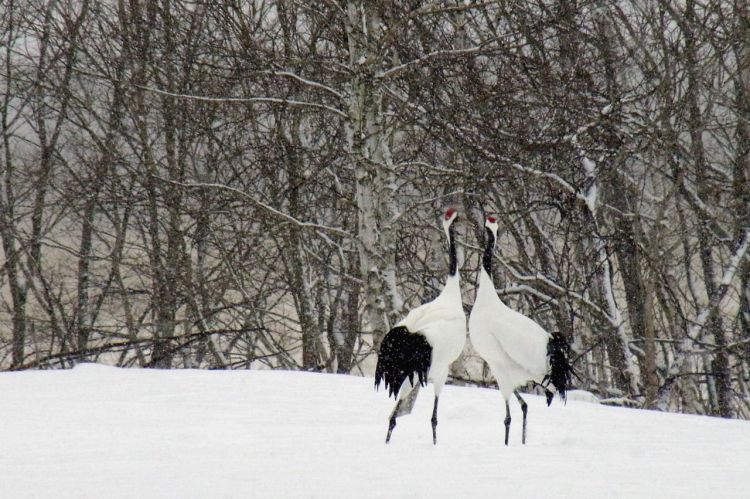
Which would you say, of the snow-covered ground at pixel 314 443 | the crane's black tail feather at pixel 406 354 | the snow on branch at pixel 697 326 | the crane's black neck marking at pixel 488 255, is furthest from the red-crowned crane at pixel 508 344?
the snow on branch at pixel 697 326

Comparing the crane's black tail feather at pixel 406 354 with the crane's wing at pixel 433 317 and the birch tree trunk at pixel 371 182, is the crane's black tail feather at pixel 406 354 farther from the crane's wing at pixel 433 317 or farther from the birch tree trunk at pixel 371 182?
the birch tree trunk at pixel 371 182

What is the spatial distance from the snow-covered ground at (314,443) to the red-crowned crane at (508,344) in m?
0.49

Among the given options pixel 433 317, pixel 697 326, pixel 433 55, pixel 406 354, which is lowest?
pixel 406 354

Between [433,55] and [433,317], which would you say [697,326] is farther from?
[433,317]

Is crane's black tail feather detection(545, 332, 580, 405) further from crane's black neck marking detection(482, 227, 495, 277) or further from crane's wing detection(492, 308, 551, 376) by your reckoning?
crane's black neck marking detection(482, 227, 495, 277)

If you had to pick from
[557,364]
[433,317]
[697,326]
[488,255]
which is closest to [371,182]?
[488,255]

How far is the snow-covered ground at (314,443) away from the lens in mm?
4887

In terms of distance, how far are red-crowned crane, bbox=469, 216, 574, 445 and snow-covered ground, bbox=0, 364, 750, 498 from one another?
493mm

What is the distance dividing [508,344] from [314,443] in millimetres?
1539

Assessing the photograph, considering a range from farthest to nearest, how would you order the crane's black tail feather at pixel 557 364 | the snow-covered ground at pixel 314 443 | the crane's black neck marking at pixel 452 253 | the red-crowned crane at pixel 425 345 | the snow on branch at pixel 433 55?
the snow on branch at pixel 433 55 → the crane's black tail feather at pixel 557 364 → the crane's black neck marking at pixel 452 253 → the red-crowned crane at pixel 425 345 → the snow-covered ground at pixel 314 443

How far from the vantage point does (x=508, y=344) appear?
6566 millimetres

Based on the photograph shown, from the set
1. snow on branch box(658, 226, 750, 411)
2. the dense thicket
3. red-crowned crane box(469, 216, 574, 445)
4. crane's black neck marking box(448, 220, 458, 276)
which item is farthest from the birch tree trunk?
snow on branch box(658, 226, 750, 411)

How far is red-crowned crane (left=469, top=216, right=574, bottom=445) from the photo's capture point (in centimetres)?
655

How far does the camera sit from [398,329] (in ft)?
21.7
